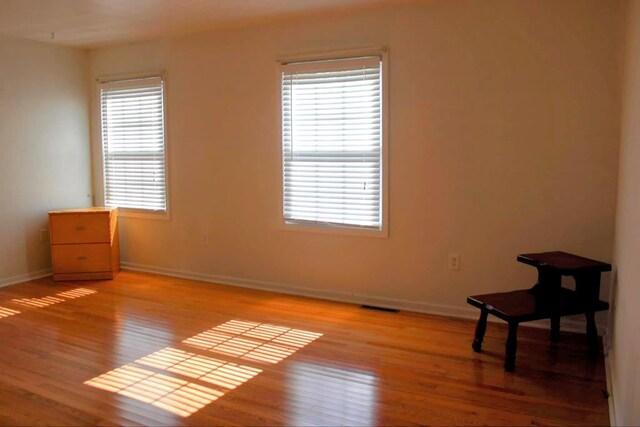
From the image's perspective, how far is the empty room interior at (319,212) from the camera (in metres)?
2.79

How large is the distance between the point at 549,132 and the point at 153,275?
3830 millimetres

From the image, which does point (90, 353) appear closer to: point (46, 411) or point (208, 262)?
point (46, 411)

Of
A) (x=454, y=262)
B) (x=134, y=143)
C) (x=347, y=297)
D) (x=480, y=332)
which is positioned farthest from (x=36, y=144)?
(x=480, y=332)

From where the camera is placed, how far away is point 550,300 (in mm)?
3188

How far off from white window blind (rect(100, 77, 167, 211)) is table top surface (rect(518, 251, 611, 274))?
3.54m

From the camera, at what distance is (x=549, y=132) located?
3.62m

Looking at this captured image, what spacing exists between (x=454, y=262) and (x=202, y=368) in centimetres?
197

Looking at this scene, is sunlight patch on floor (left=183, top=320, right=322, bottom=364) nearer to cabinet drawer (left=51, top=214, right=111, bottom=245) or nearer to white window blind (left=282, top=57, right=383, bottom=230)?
white window blind (left=282, top=57, right=383, bottom=230)

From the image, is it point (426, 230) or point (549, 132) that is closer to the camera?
point (549, 132)

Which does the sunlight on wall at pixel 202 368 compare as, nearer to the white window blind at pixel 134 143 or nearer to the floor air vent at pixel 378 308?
the floor air vent at pixel 378 308

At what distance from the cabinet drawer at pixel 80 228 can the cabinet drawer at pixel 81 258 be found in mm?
58

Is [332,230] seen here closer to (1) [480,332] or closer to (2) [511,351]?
(1) [480,332]

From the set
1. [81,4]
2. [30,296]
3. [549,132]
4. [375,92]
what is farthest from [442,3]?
[30,296]

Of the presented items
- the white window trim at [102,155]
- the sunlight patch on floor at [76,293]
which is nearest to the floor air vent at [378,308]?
the white window trim at [102,155]
